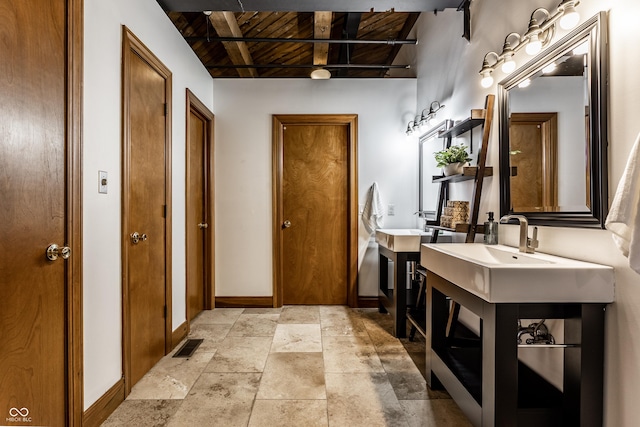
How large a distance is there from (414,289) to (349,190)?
4.01ft

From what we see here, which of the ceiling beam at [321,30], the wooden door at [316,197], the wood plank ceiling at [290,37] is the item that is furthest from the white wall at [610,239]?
the wooden door at [316,197]

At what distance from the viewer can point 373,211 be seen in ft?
11.8

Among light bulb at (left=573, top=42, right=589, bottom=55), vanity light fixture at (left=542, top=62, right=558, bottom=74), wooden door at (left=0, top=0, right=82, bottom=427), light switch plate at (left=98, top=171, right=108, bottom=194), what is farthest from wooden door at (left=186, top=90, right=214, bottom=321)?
light bulb at (left=573, top=42, right=589, bottom=55)

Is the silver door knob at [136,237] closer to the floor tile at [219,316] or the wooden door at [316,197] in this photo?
the floor tile at [219,316]

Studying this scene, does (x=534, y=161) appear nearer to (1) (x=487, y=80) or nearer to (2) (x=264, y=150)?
(1) (x=487, y=80)

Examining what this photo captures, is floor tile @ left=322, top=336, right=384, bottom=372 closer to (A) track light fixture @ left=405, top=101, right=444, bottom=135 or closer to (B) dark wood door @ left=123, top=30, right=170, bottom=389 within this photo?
(B) dark wood door @ left=123, top=30, right=170, bottom=389

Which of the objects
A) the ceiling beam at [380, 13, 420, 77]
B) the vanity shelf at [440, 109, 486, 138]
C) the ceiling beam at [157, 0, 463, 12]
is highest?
the ceiling beam at [380, 13, 420, 77]

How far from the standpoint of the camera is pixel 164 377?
218cm

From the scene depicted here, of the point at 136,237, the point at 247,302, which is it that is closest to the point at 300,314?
the point at 247,302

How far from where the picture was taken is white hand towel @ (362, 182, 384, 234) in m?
3.59

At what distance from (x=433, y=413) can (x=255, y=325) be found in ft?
→ 5.91

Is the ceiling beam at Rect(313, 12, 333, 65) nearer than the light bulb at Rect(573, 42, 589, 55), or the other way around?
the light bulb at Rect(573, 42, 589, 55)

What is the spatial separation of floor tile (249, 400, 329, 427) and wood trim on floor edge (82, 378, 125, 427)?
2.45 feet

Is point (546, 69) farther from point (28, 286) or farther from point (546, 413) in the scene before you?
point (28, 286)
